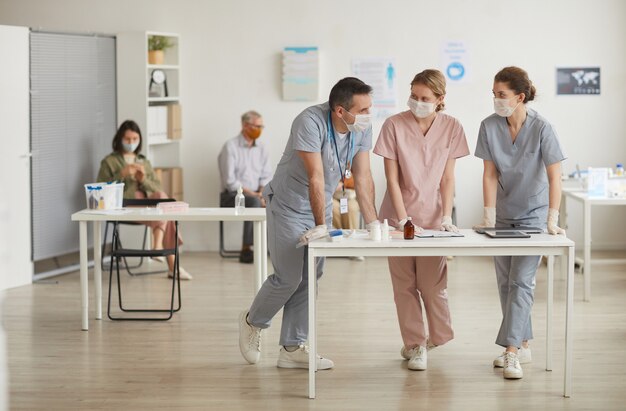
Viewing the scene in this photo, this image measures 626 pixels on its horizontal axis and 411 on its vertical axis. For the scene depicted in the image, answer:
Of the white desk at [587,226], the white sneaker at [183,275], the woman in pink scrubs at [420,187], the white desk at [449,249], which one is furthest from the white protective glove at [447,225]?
the white sneaker at [183,275]

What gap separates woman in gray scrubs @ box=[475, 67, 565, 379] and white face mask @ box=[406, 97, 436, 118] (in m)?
0.32

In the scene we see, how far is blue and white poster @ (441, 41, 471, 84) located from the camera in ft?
29.8

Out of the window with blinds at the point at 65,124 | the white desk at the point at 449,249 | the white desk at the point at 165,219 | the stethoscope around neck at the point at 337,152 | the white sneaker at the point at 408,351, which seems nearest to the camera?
the white desk at the point at 449,249

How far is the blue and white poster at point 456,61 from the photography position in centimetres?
907

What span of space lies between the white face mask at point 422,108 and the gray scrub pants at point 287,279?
26.5 inches

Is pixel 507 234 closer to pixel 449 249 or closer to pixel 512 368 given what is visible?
pixel 449 249

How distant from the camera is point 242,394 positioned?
4.80 m

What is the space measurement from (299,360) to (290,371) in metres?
0.08

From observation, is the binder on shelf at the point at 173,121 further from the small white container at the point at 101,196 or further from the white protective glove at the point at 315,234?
the white protective glove at the point at 315,234

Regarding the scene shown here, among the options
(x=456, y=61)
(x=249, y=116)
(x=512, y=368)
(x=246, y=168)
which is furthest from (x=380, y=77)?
(x=512, y=368)

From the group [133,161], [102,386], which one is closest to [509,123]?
[102,386]

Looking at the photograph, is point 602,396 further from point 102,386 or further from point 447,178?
point 102,386

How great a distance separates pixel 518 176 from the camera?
511cm

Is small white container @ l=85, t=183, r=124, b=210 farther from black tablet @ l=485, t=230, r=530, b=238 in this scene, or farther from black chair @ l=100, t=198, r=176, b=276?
black tablet @ l=485, t=230, r=530, b=238
